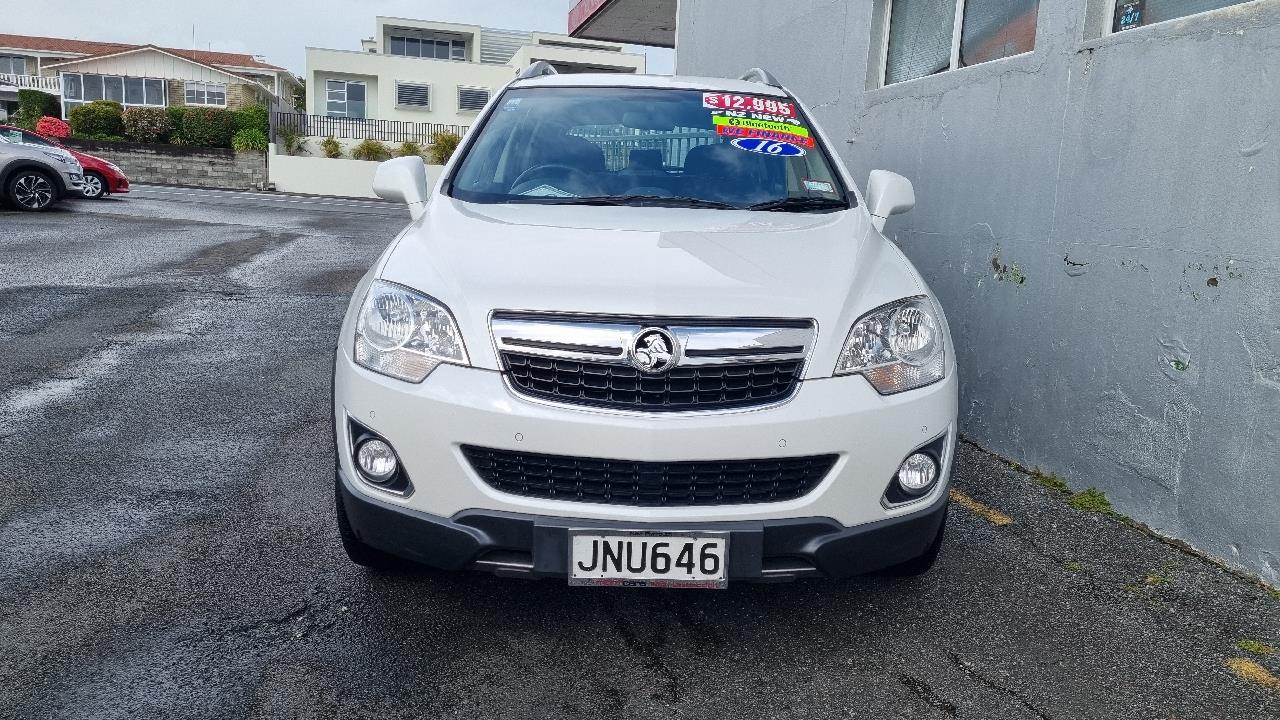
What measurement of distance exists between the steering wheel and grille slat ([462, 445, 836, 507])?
129cm

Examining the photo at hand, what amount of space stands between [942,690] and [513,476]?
1.29m

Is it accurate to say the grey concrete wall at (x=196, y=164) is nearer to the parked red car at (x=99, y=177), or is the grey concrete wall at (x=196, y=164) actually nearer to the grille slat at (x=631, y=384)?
the parked red car at (x=99, y=177)

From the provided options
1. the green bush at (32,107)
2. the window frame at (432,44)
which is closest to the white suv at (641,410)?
the green bush at (32,107)

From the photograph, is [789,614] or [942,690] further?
[789,614]

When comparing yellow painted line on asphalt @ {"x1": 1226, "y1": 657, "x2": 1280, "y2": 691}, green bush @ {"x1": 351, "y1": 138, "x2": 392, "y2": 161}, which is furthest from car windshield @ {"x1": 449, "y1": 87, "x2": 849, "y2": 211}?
green bush @ {"x1": 351, "y1": 138, "x2": 392, "y2": 161}

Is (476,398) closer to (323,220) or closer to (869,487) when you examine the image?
(869,487)

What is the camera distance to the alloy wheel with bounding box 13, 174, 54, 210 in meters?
14.5

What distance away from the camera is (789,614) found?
3.07 m

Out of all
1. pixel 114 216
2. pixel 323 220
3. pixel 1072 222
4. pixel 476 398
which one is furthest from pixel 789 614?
pixel 323 220

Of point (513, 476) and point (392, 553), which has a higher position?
point (513, 476)

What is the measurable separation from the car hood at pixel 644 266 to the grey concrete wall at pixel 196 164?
3400 cm

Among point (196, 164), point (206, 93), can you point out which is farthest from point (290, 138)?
point (206, 93)

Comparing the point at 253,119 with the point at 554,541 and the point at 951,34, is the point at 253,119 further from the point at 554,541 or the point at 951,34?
the point at 554,541

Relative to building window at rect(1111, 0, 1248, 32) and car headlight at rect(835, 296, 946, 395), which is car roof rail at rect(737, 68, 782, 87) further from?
car headlight at rect(835, 296, 946, 395)
